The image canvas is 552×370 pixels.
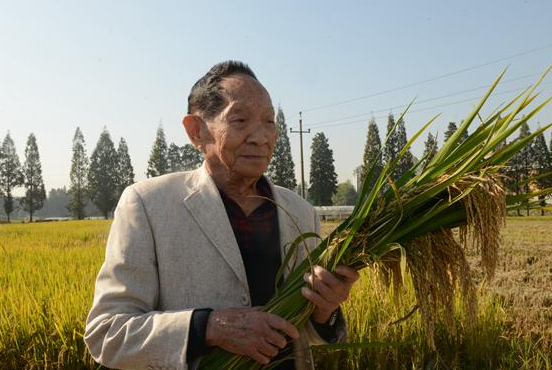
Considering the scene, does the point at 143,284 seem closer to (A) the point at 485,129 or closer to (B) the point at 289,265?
(B) the point at 289,265

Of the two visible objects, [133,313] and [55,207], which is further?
[55,207]

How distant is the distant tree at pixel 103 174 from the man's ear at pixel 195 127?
1823 inches

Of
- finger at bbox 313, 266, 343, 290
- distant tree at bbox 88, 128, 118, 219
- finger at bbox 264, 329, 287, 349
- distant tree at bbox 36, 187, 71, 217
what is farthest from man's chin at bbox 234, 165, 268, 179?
distant tree at bbox 36, 187, 71, 217

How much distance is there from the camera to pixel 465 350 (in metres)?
2.97

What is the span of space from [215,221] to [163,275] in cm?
23

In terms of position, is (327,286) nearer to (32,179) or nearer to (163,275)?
(163,275)

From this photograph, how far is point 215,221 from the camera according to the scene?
4.95 ft

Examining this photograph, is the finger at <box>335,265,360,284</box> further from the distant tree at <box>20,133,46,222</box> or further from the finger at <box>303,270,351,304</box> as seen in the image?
the distant tree at <box>20,133,46,222</box>

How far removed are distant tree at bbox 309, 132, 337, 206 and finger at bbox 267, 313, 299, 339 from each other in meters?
42.9

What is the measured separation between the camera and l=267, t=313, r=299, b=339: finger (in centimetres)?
127

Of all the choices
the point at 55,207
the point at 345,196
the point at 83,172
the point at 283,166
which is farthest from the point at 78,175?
the point at 55,207

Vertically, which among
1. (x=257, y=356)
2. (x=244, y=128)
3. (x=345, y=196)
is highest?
(x=345, y=196)

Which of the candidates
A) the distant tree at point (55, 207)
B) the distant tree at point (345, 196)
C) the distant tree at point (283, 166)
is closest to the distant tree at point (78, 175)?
the distant tree at point (283, 166)

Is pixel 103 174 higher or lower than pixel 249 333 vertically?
higher
